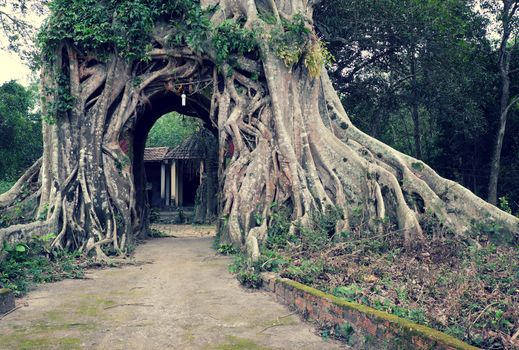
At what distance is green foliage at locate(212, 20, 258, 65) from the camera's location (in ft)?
30.6

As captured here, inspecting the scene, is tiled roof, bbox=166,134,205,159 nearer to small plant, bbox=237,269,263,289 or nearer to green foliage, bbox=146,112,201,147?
green foliage, bbox=146,112,201,147

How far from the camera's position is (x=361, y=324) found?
13.2ft

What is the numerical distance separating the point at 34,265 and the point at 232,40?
5330mm

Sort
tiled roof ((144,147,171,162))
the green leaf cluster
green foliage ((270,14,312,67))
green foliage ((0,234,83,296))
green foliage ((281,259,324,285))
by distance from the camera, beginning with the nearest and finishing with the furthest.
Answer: green foliage ((281,259,324,285)) < green foliage ((0,234,83,296)) < green foliage ((270,14,312,67)) < the green leaf cluster < tiled roof ((144,147,171,162))

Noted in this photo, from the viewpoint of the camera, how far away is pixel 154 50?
10.2 metres

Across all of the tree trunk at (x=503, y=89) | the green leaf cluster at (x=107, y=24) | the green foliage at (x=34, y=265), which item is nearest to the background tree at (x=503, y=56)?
the tree trunk at (x=503, y=89)

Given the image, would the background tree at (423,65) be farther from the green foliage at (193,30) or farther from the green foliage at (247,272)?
the green foliage at (247,272)

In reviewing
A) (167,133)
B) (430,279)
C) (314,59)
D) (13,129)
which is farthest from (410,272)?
(167,133)

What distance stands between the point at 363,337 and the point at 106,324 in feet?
8.16

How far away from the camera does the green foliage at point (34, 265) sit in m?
6.21

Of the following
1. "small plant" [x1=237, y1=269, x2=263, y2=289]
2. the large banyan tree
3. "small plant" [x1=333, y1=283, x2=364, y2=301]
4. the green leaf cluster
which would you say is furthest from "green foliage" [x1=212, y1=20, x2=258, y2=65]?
"small plant" [x1=333, y1=283, x2=364, y2=301]

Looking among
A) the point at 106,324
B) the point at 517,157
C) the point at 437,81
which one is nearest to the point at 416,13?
the point at 437,81

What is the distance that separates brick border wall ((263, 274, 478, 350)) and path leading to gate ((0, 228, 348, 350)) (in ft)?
0.55

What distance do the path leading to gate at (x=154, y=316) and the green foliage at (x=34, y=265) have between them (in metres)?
0.22
